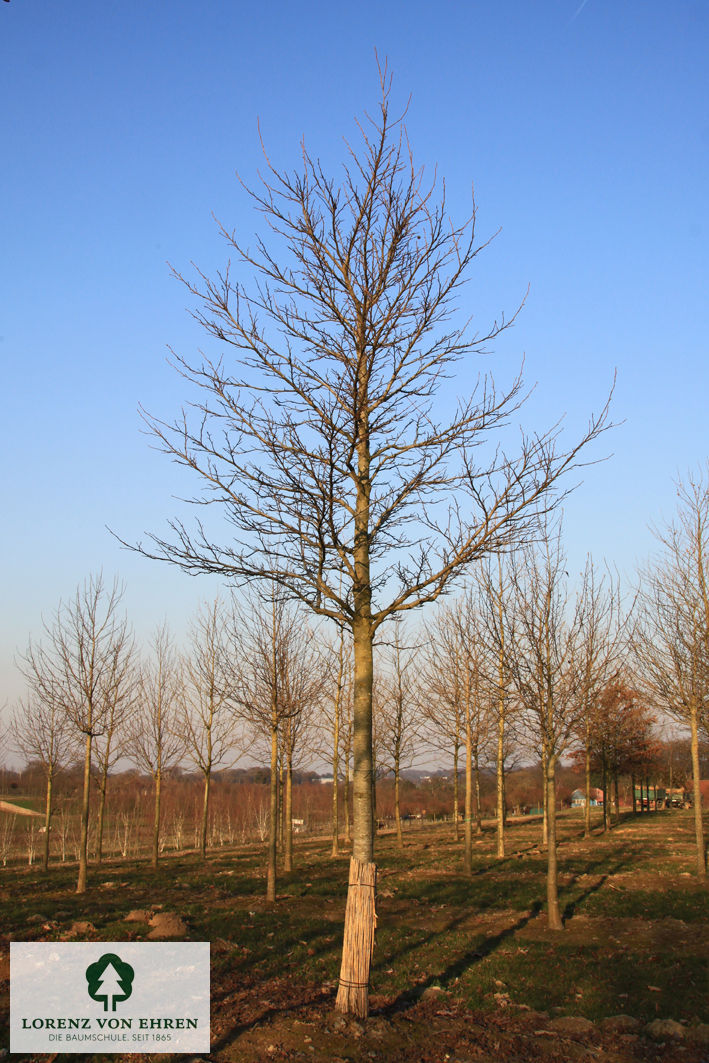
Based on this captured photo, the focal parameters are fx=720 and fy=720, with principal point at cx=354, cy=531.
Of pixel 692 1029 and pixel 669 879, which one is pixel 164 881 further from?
pixel 692 1029

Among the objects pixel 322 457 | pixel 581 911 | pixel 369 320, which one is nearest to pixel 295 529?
pixel 322 457

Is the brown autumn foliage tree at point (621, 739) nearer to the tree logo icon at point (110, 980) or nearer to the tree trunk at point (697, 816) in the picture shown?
the tree trunk at point (697, 816)

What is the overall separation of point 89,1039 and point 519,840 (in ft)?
58.5

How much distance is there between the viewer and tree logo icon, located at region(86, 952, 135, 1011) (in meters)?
6.32

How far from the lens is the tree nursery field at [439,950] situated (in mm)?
5504

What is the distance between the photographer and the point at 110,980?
6.54 metres

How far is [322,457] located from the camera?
20.8 ft

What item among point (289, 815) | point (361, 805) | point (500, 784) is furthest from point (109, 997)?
point (500, 784)

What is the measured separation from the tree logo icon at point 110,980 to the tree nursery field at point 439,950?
2.36 ft

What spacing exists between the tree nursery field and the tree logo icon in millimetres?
719

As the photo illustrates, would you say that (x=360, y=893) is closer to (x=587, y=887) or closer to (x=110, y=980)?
(x=110, y=980)

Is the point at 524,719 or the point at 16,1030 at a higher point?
the point at 524,719

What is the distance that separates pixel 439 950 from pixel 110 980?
3.63m

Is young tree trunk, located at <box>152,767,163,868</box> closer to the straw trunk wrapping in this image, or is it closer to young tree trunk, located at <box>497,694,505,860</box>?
young tree trunk, located at <box>497,694,505,860</box>
